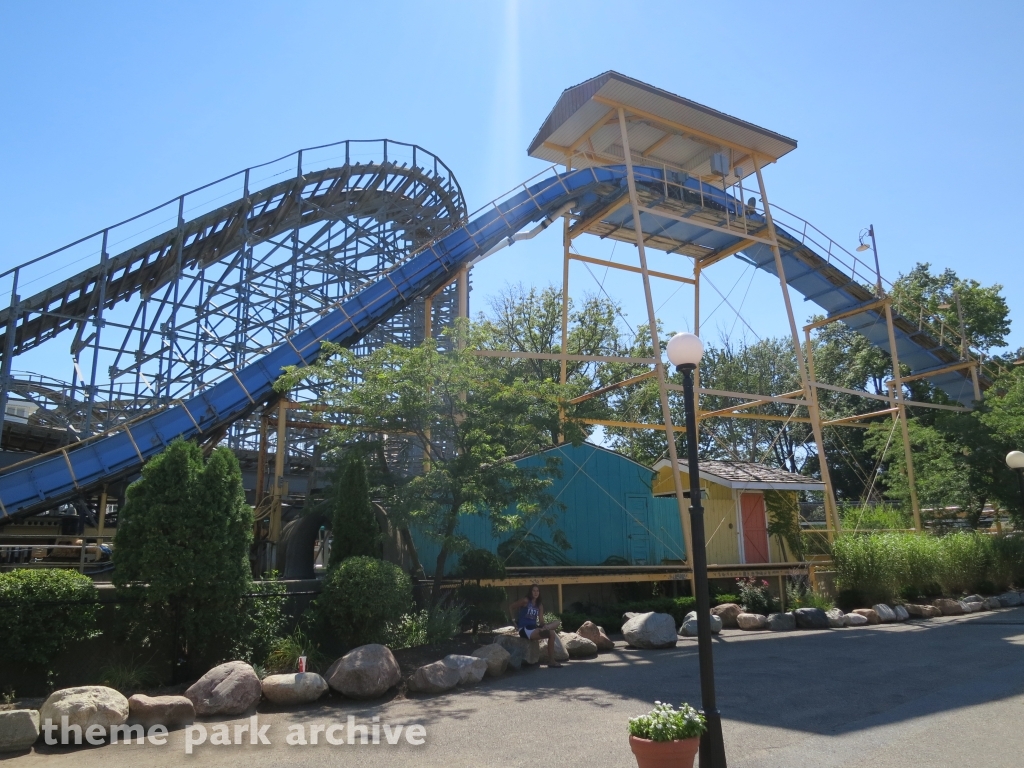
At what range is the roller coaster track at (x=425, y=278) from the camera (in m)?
15.6

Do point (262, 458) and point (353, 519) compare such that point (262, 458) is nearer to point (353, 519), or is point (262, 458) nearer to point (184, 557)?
point (353, 519)

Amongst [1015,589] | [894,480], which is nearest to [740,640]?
[1015,589]

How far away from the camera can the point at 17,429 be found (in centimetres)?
2125

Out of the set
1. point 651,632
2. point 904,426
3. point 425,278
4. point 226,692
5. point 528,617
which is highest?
point 425,278

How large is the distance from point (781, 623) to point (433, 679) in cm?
875

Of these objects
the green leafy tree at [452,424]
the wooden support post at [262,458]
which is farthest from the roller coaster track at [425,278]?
the green leafy tree at [452,424]

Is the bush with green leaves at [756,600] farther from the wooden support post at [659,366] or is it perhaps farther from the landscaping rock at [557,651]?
the landscaping rock at [557,651]

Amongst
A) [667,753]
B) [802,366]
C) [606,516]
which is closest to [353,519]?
[667,753]

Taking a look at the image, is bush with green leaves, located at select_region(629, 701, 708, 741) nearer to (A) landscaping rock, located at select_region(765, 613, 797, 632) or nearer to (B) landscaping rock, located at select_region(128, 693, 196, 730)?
(B) landscaping rock, located at select_region(128, 693, 196, 730)

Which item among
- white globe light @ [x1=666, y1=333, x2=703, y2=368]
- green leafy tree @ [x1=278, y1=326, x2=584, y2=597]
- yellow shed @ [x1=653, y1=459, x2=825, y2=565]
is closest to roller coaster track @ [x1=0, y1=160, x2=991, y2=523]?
green leafy tree @ [x1=278, y1=326, x2=584, y2=597]

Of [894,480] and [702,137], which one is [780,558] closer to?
[894,480]

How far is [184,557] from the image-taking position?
31.0ft

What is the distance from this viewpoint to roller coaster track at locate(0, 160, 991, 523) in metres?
15.6

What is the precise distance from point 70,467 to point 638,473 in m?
13.0
